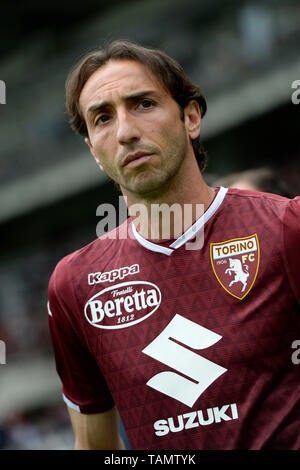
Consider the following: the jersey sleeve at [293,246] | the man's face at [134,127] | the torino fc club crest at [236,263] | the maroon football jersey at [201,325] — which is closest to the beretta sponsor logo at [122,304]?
the maroon football jersey at [201,325]

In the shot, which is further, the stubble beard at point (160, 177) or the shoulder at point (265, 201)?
the stubble beard at point (160, 177)

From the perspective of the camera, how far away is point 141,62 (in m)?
2.50

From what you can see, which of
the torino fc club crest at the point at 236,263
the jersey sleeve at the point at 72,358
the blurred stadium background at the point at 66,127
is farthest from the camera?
the blurred stadium background at the point at 66,127

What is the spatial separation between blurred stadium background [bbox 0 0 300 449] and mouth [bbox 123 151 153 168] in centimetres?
768

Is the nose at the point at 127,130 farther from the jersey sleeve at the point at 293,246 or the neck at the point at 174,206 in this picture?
the jersey sleeve at the point at 293,246

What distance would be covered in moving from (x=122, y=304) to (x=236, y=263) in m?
0.44

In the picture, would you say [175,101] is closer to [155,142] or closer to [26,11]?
[155,142]

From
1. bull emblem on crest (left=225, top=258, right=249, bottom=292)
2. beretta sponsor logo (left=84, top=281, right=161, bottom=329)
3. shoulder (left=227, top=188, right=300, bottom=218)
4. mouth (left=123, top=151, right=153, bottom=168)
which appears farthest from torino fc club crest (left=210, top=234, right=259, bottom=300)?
mouth (left=123, top=151, right=153, bottom=168)

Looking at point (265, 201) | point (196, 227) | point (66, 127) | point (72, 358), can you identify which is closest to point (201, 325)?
point (196, 227)

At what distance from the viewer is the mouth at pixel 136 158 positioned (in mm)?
2326

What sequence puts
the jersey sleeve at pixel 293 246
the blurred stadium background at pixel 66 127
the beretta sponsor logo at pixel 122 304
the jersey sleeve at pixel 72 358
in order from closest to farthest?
the jersey sleeve at pixel 293 246
the beretta sponsor logo at pixel 122 304
the jersey sleeve at pixel 72 358
the blurred stadium background at pixel 66 127

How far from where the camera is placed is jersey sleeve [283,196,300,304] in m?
2.15

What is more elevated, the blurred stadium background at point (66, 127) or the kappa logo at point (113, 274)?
the blurred stadium background at point (66, 127)

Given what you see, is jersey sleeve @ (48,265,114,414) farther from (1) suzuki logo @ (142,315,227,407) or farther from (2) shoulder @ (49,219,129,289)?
(1) suzuki logo @ (142,315,227,407)
